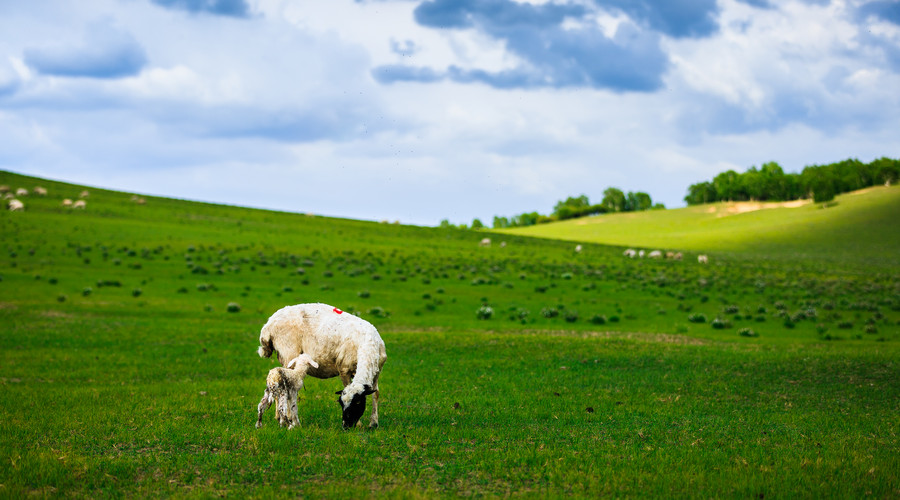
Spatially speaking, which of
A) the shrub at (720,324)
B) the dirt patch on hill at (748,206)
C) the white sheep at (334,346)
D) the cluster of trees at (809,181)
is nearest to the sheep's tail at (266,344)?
the white sheep at (334,346)

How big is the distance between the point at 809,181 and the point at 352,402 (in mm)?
186876

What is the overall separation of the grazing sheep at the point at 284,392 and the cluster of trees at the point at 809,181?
170 m

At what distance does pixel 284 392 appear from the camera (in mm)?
11789

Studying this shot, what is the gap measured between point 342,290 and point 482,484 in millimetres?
41512

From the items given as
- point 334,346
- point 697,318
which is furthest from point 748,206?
point 334,346

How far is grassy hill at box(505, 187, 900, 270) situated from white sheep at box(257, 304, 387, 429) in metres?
90.7

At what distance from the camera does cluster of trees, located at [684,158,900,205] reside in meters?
168

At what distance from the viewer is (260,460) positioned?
9.77 meters

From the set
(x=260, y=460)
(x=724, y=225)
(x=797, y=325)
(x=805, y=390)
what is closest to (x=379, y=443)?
(x=260, y=460)

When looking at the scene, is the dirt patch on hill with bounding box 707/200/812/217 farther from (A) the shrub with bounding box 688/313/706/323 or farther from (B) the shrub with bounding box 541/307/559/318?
(B) the shrub with bounding box 541/307/559/318

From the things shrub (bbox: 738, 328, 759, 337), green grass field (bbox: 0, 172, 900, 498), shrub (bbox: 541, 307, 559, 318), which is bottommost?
shrub (bbox: 738, 328, 759, 337)

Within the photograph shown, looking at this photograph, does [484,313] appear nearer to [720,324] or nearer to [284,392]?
[720,324]

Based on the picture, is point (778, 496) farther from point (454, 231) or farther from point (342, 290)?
point (454, 231)

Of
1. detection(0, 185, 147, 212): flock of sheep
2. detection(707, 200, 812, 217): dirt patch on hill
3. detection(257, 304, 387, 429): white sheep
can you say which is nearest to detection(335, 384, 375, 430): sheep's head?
detection(257, 304, 387, 429): white sheep
